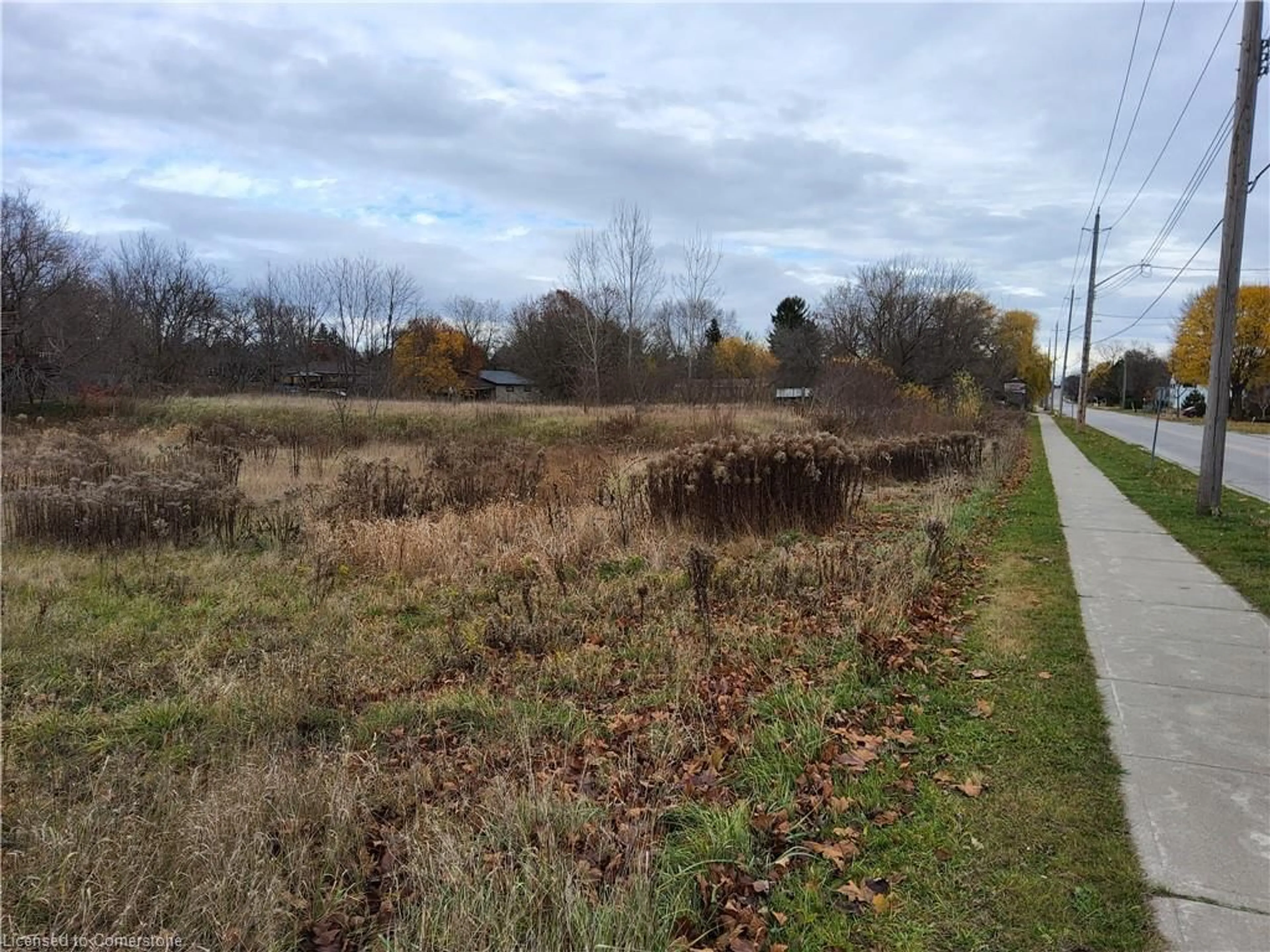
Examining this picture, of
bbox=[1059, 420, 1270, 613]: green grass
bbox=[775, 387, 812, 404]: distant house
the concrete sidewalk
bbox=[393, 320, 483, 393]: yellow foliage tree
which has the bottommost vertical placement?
the concrete sidewalk

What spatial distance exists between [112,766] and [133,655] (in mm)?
1961

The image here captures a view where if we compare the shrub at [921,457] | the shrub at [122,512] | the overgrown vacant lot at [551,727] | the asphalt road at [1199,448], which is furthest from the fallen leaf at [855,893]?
the asphalt road at [1199,448]

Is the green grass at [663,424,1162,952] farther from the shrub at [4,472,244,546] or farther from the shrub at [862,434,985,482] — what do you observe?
the shrub at [862,434,985,482]

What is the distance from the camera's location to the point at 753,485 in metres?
9.51

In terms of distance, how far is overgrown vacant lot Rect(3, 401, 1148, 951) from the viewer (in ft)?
8.79

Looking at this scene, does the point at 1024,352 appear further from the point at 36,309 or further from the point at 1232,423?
the point at 36,309

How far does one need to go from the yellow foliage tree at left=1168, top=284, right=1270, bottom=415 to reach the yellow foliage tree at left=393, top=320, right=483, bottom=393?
2266 inches

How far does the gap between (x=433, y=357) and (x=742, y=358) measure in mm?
30709

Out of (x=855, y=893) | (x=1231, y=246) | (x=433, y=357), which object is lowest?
(x=855, y=893)

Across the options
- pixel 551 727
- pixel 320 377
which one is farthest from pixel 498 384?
pixel 551 727

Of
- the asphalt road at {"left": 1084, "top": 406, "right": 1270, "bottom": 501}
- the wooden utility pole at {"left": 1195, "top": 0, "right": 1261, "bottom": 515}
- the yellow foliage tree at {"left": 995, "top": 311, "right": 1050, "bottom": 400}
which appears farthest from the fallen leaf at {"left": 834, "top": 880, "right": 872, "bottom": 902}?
the yellow foliage tree at {"left": 995, "top": 311, "right": 1050, "bottom": 400}

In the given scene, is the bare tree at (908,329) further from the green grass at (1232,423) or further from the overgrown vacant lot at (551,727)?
the overgrown vacant lot at (551,727)

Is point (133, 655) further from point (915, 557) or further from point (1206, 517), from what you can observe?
point (1206, 517)

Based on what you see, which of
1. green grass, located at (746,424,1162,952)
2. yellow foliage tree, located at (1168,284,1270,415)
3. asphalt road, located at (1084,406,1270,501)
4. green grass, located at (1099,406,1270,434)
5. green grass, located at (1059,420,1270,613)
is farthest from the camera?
yellow foliage tree, located at (1168,284,1270,415)
